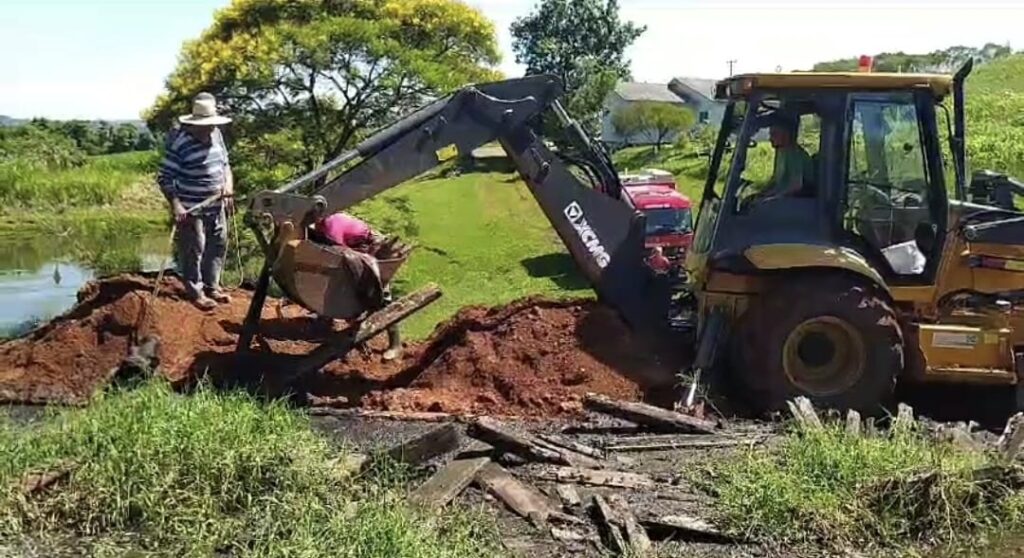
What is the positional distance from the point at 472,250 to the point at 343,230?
39.1 ft

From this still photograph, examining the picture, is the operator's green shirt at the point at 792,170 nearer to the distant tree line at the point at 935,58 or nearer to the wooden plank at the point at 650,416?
the wooden plank at the point at 650,416

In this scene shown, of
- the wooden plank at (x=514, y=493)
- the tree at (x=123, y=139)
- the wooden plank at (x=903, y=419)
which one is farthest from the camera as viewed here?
the tree at (x=123, y=139)

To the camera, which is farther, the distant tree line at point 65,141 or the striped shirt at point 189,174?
the distant tree line at point 65,141

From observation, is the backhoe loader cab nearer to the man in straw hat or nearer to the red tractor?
the man in straw hat

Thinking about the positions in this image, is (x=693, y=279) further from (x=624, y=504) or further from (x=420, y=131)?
(x=624, y=504)

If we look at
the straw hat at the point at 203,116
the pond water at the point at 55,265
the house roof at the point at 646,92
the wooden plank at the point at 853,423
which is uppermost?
the house roof at the point at 646,92

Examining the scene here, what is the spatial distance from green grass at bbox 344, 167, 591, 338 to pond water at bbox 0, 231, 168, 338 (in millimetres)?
3736

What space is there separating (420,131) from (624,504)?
3490 millimetres

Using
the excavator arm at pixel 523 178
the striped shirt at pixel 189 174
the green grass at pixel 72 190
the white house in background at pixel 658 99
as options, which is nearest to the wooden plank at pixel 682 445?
the excavator arm at pixel 523 178

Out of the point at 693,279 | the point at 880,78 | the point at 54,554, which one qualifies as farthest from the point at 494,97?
the point at 54,554

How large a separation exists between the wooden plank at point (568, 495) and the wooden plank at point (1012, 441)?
2483 mm

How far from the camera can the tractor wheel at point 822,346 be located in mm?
8242

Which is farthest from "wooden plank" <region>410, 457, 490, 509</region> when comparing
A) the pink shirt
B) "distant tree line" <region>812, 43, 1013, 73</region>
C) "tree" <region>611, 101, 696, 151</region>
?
"tree" <region>611, 101, 696, 151</region>

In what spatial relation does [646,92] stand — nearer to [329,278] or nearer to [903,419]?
[329,278]
